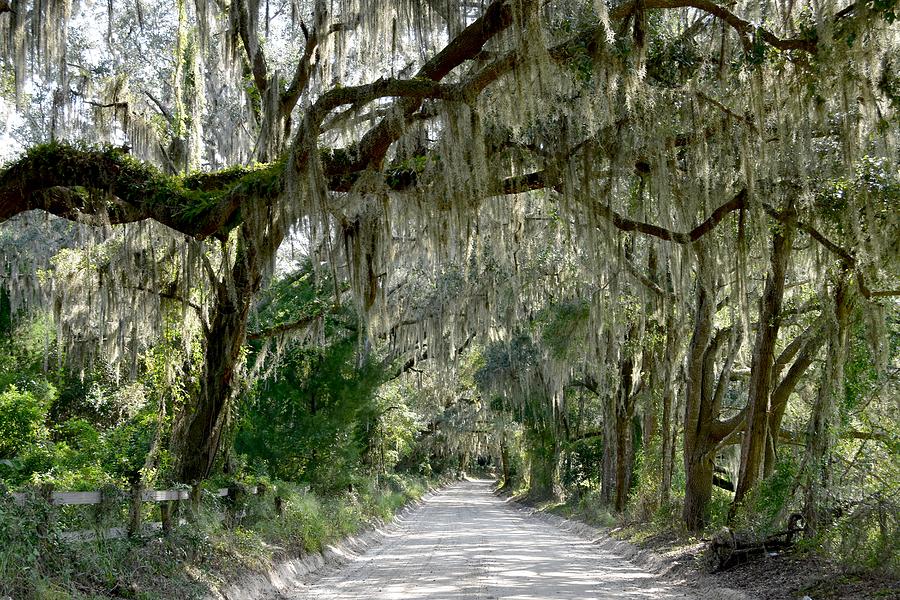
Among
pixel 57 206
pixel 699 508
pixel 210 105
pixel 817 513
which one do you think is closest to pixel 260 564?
pixel 57 206

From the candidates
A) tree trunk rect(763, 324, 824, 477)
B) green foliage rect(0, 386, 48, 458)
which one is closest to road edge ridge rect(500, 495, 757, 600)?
tree trunk rect(763, 324, 824, 477)

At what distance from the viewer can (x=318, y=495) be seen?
15031 mm

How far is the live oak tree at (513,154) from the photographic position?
6.86 metres

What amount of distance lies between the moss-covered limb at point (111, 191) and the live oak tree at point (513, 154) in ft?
0.06

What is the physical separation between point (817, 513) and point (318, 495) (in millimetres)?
9307

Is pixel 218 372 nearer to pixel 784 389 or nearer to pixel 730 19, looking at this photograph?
pixel 730 19

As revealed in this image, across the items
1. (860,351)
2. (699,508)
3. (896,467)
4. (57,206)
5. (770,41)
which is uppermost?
(770,41)

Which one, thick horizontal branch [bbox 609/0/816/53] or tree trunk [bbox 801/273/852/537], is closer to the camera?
thick horizontal branch [bbox 609/0/816/53]

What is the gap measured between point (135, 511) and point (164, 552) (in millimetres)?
512

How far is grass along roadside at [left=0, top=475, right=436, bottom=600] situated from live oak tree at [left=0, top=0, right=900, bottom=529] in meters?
1.08

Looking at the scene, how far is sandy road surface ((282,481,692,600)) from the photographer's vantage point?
8172 mm

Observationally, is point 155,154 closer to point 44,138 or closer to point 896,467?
point 44,138

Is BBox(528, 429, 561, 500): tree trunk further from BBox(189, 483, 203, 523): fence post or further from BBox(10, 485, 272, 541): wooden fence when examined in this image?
BBox(10, 485, 272, 541): wooden fence

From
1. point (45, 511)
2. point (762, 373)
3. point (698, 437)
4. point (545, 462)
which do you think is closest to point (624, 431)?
point (698, 437)
